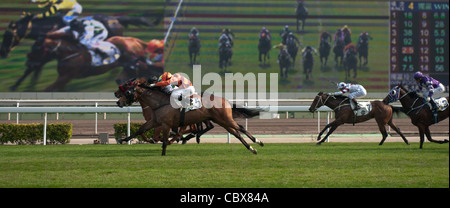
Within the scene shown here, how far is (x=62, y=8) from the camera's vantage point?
1259 inches

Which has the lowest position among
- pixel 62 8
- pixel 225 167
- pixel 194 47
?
pixel 225 167

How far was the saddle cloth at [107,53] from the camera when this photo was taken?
1230 inches

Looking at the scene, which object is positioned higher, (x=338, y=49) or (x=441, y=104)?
(x=338, y=49)

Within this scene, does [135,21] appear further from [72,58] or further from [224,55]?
[224,55]

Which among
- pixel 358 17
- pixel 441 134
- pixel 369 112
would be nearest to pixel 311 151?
pixel 369 112

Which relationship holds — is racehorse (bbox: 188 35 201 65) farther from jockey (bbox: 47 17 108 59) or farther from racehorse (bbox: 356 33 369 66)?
racehorse (bbox: 356 33 369 66)

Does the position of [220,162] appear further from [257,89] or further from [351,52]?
[351,52]

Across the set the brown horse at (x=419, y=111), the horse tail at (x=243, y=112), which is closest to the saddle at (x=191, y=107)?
the horse tail at (x=243, y=112)

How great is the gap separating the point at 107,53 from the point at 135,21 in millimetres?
2563

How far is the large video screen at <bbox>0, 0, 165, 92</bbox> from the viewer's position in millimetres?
30844

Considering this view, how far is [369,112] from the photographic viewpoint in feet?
35.5

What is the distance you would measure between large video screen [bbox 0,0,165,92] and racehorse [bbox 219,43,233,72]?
4.13 metres

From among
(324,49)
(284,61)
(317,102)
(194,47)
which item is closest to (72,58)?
(194,47)

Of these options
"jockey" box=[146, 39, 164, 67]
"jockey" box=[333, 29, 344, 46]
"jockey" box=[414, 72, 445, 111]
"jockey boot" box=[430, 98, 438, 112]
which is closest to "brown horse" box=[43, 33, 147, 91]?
"jockey" box=[146, 39, 164, 67]
